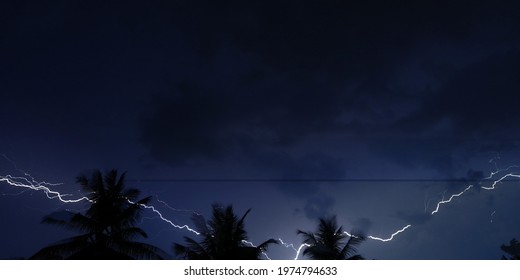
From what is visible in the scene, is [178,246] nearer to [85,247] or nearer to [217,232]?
[217,232]

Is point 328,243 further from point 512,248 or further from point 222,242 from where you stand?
point 512,248

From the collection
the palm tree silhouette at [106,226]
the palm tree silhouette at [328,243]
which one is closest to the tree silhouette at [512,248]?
the palm tree silhouette at [328,243]

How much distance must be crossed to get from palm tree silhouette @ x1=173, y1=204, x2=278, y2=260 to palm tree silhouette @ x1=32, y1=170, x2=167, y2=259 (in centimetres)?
216

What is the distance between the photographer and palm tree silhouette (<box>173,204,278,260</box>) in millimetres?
16953

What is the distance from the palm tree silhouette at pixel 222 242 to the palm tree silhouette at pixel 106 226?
2.16 meters

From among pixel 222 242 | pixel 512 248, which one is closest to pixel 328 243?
pixel 222 242

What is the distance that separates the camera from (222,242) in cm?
1730

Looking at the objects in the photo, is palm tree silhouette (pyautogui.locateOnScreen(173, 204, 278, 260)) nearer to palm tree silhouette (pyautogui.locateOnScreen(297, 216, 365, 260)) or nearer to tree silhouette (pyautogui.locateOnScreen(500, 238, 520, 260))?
palm tree silhouette (pyautogui.locateOnScreen(297, 216, 365, 260))

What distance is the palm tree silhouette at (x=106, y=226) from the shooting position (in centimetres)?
1449

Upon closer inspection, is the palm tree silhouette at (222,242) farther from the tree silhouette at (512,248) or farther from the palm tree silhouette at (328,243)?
the tree silhouette at (512,248)

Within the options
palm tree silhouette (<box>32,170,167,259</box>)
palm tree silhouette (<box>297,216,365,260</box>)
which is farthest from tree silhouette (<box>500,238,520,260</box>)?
palm tree silhouette (<box>32,170,167,259</box>)
